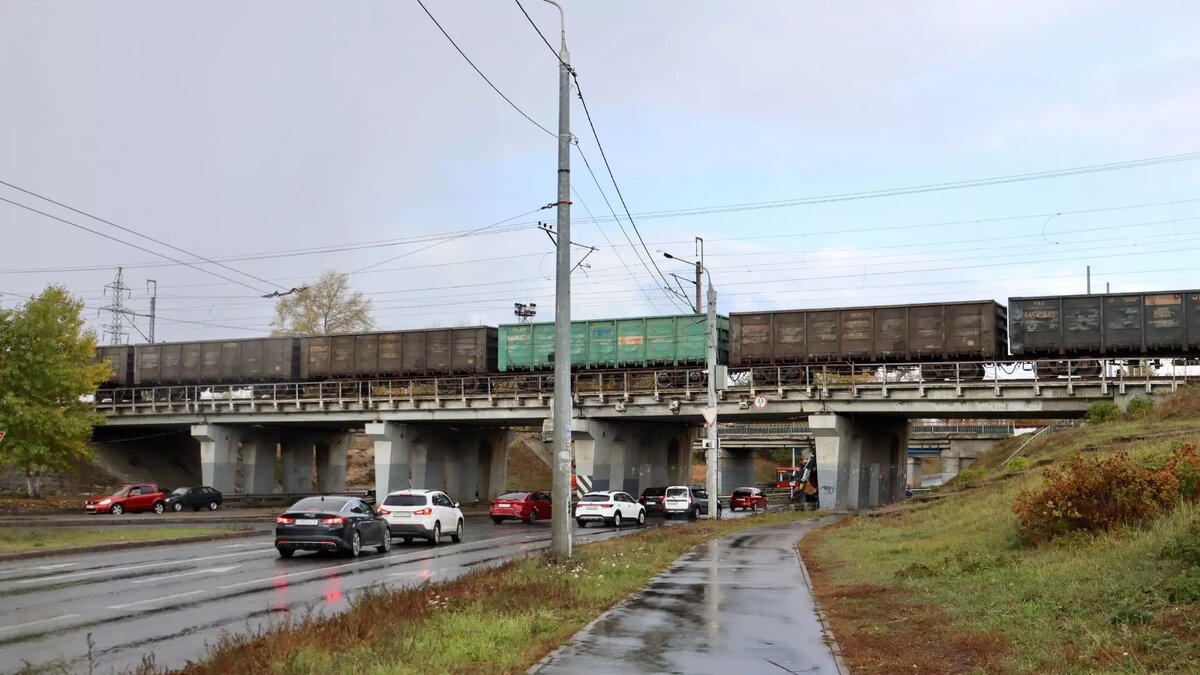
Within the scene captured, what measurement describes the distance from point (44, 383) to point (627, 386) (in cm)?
2881

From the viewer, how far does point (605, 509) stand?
39.5 metres

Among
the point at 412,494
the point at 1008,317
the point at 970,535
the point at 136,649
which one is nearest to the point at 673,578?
the point at 970,535

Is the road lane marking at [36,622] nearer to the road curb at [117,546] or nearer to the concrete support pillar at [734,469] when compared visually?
the road curb at [117,546]

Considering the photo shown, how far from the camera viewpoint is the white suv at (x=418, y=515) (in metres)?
29.0

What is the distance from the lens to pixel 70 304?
169 ft

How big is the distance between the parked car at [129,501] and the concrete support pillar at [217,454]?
13194mm

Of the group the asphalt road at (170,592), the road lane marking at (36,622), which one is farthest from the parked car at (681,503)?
the road lane marking at (36,622)

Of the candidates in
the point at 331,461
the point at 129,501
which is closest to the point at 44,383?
the point at 129,501

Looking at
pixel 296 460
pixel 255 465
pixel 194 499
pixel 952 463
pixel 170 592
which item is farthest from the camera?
pixel 952 463

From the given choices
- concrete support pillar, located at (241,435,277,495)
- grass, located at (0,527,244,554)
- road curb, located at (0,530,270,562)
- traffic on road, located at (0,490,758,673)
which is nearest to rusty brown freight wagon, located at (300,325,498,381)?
concrete support pillar, located at (241,435,277,495)

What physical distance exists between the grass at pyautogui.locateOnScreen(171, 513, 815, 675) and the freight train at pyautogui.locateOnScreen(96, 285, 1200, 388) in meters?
34.3

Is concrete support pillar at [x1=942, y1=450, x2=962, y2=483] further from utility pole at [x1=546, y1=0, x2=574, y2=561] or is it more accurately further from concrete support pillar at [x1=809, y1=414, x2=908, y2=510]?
utility pole at [x1=546, y1=0, x2=574, y2=561]

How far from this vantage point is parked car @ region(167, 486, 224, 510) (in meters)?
50.8

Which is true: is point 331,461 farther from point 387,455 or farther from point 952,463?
point 952,463
